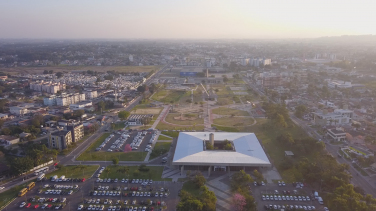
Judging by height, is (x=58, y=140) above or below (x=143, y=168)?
above

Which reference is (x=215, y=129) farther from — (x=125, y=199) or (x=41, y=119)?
(x=41, y=119)

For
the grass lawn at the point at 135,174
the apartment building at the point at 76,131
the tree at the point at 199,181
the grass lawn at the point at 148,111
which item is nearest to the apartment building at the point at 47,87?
the grass lawn at the point at 148,111

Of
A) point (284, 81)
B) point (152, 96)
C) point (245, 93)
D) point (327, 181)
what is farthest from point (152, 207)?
point (284, 81)

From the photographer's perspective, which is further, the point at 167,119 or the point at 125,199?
the point at 167,119

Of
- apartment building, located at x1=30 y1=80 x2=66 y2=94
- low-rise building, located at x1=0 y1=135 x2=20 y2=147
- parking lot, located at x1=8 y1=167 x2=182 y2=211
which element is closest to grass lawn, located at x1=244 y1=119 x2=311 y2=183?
parking lot, located at x1=8 y1=167 x2=182 y2=211

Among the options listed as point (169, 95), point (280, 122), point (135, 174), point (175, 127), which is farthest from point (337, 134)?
point (169, 95)

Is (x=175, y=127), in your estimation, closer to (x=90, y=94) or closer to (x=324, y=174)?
(x=324, y=174)
